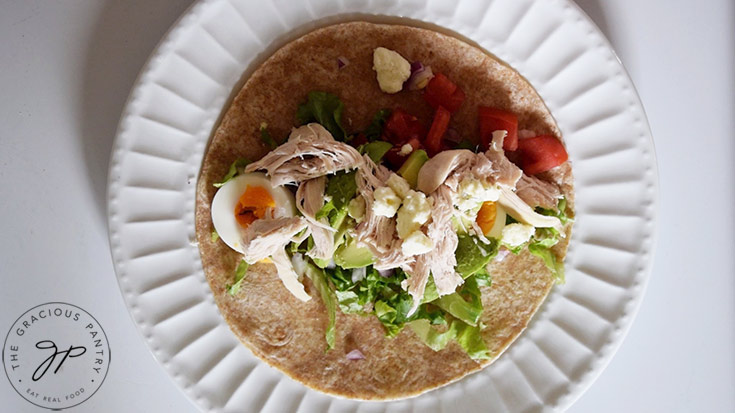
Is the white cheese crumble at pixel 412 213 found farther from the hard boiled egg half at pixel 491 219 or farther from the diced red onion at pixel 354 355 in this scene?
the diced red onion at pixel 354 355

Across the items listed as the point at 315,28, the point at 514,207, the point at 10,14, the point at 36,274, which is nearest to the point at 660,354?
the point at 514,207

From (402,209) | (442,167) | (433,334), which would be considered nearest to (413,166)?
(442,167)

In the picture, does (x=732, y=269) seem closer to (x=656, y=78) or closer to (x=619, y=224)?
(x=619, y=224)

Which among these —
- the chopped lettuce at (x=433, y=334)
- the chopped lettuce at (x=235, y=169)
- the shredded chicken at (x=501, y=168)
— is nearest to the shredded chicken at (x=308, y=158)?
the chopped lettuce at (x=235, y=169)

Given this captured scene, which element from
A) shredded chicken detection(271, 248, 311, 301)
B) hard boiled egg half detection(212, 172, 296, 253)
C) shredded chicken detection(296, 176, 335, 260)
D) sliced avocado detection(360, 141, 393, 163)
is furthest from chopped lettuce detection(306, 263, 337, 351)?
sliced avocado detection(360, 141, 393, 163)

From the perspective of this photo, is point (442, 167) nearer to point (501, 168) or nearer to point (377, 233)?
point (501, 168)

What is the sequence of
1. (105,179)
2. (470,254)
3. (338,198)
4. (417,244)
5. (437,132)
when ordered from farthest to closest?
1. (105,179)
2. (437,132)
3. (470,254)
4. (338,198)
5. (417,244)
